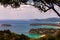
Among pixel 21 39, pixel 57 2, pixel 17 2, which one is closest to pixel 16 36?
pixel 21 39

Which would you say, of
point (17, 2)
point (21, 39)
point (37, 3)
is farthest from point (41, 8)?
point (21, 39)

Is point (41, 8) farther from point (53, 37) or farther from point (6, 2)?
point (53, 37)

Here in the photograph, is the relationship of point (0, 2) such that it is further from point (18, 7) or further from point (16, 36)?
point (16, 36)

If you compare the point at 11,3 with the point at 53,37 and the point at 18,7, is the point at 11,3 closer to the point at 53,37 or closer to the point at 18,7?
the point at 18,7

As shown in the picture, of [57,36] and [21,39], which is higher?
[57,36]

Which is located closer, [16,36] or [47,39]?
[47,39]

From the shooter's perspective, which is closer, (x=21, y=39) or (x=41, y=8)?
(x=21, y=39)

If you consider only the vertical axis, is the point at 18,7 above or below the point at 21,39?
above

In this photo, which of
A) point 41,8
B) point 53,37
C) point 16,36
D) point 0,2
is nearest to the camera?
point 53,37

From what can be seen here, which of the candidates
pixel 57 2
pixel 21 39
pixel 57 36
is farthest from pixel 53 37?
pixel 57 2

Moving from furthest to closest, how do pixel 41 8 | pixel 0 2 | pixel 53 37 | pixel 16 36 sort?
pixel 41 8, pixel 0 2, pixel 16 36, pixel 53 37
